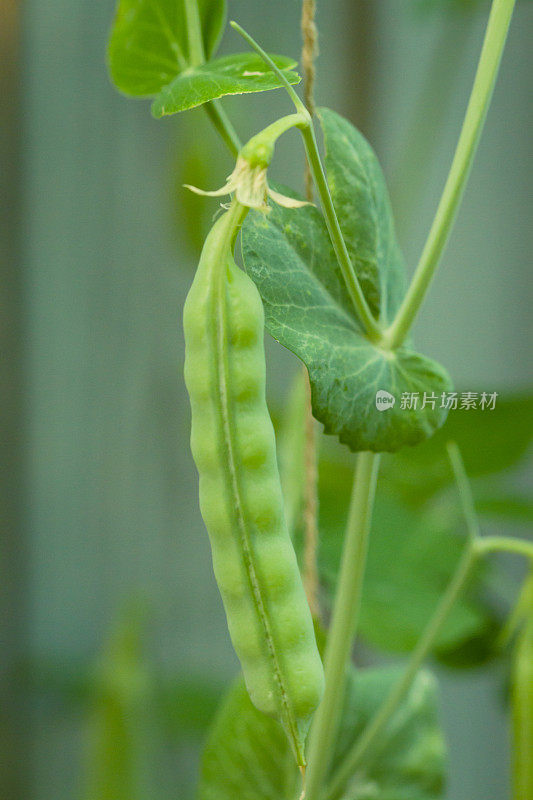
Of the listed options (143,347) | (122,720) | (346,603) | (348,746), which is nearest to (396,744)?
(348,746)

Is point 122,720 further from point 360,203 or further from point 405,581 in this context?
point 360,203

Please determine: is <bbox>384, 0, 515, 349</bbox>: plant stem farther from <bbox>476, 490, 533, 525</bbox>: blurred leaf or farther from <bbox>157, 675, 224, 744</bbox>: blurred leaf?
<bbox>157, 675, 224, 744</bbox>: blurred leaf

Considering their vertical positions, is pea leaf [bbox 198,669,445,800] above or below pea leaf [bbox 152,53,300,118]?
below

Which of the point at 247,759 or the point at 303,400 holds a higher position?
the point at 303,400

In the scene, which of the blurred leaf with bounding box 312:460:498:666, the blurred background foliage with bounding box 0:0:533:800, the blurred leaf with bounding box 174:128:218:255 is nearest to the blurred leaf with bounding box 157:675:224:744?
the blurred background foliage with bounding box 0:0:533:800

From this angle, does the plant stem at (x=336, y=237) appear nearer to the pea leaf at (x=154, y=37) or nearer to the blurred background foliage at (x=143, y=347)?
the pea leaf at (x=154, y=37)

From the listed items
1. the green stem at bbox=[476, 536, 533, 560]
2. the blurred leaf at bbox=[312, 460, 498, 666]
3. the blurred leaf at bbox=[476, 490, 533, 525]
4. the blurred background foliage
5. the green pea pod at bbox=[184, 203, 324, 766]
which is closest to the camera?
the green pea pod at bbox=[184, 203, 324, 766]

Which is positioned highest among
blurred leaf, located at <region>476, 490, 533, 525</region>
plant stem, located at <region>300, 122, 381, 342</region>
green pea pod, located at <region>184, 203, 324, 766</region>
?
plant stem, located at <region>300, 122, 381, 342</region>
